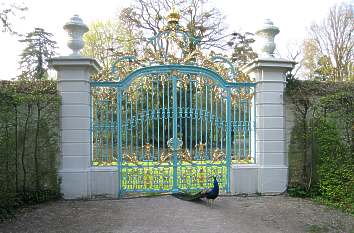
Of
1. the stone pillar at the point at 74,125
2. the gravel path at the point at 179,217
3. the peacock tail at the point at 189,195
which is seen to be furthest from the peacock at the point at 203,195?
the stone pillar at the point at 74,125

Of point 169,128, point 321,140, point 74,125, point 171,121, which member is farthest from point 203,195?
point 74,125

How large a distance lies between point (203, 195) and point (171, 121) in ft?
5.72

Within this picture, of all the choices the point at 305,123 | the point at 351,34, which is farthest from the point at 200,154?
the point at 351,34

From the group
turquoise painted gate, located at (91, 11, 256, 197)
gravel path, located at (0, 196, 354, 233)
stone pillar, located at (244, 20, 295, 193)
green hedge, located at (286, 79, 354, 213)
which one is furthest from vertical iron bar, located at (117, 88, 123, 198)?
green hedge, located at (286, 79, 354, 213)

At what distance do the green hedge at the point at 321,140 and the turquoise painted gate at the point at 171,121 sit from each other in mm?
968

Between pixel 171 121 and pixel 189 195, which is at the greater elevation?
pixel 171 121

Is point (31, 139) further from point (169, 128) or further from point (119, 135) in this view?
point (169, 128)

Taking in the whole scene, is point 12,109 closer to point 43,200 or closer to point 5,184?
point 5,184

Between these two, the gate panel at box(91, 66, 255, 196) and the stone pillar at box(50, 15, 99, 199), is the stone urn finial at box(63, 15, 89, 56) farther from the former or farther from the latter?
the gate panel at box(91, 66, 255, 196)

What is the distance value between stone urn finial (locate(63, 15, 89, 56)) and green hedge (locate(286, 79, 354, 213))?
4.51 metres

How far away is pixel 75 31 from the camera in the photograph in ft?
23.8

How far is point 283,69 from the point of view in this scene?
742 centimetres

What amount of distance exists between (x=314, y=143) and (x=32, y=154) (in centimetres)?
569

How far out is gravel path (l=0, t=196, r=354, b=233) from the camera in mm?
5102
